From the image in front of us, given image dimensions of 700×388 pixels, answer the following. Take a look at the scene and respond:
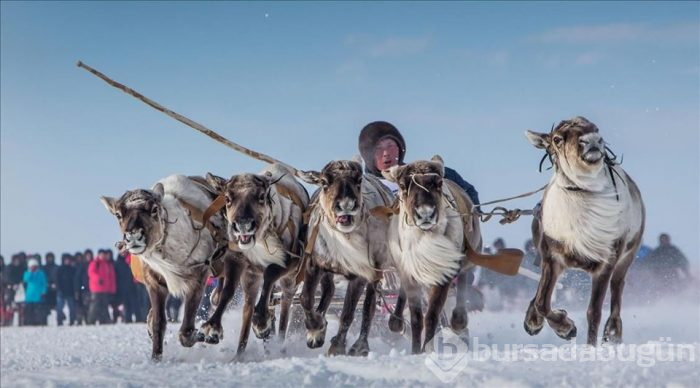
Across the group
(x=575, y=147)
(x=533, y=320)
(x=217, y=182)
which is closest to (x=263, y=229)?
(x=217, y=182)

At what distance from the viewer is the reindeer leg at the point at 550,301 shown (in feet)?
25.9

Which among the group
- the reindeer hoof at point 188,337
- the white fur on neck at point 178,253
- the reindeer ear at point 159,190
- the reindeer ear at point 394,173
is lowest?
the reindeer hoof at point 188,337

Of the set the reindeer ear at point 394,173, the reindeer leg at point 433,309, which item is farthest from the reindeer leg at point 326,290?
the reindeer ear at point 394,173

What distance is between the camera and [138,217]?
8312 millimetres

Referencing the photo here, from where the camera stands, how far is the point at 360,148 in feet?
36.1

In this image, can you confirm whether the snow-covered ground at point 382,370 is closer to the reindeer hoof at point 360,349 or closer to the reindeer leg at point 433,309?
the reindeer leg at point 433,309

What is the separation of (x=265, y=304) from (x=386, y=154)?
8.20 feet

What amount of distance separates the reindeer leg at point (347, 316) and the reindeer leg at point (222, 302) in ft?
3.14

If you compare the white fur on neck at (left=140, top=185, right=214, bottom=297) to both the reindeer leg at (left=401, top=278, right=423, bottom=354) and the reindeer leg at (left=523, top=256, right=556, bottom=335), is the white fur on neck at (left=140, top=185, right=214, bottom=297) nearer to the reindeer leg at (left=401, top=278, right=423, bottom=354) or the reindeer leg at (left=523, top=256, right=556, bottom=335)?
the reindeer leg at (left=401, top=278, right=423, bottom=354)

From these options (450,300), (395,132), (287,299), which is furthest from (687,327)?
(287,299)

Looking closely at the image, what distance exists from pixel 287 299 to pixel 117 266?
1250 cm

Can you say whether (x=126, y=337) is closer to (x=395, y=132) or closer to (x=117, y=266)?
(x=117, y=266)

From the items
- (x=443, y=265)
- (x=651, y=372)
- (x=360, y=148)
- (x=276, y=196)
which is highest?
(x=360, y=148)

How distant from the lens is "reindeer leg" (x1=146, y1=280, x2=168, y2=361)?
8898 millimetres
